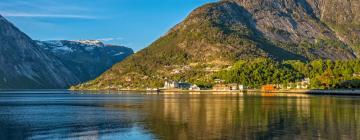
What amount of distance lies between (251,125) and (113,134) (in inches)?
776

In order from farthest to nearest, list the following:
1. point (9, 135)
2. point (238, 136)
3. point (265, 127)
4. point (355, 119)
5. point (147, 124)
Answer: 1. point (355, 119)
2. point (147, 124)
3. point (265, 127)
4. point (9, 135)
5. point (238, 136)

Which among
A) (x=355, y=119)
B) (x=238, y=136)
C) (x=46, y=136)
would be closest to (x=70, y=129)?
(x=46, y=136)

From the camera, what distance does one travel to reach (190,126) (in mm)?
72188

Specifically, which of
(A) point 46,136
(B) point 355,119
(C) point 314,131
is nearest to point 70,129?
(A) point 46,136

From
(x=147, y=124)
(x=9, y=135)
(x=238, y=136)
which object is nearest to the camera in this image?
(x=238, y=136)

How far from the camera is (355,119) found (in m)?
81.6

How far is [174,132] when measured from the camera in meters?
64.4

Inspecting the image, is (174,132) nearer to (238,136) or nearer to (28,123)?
(238,136)

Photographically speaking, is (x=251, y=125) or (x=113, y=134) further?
(x=251, y=125)

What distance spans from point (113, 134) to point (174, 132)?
7.47m

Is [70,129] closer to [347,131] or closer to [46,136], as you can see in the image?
[46,136]

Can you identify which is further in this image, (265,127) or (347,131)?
(265,127)

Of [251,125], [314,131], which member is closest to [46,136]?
[251,125]

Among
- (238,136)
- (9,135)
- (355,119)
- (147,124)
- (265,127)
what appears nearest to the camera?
(238,136)
